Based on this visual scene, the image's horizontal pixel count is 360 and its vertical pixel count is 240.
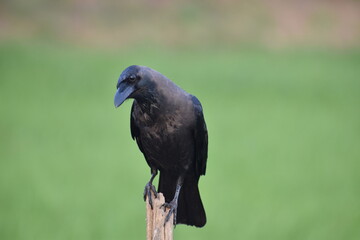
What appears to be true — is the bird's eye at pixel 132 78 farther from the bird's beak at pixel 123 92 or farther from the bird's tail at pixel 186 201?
the bird's tail at pixel 186 201

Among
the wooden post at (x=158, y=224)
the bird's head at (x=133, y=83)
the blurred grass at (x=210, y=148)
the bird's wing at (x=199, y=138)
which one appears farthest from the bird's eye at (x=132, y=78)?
the blurred grass at (x=210, y=148)

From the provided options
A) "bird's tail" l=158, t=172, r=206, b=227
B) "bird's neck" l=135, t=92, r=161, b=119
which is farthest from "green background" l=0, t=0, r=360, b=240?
"bird's neck" l=135, t=92, r=161, b=119

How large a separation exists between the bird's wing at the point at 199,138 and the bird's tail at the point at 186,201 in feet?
0.40

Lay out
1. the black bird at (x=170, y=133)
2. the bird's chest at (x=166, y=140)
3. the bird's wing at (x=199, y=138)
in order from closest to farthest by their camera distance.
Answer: the black bird at (x=170, y=133) < the bird's chest at (x=166, y=140) < the bird's wing at (x=199, y=138)

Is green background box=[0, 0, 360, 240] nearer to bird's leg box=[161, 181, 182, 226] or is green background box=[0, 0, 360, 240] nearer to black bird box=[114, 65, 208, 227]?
black bird box=[114, 65, 208, 227]

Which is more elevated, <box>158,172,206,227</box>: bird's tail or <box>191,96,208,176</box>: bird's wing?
<box>191,96,208,176</box>: bird's wing

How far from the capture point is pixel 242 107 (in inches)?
604

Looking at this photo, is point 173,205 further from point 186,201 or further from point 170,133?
point 170,133

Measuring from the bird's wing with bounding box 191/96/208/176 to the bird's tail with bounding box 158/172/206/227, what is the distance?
12cm

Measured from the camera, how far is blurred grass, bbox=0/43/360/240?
900 centimetres

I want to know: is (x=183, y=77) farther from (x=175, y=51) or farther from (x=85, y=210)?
(x=85, y=210)

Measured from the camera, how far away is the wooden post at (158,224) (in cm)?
390

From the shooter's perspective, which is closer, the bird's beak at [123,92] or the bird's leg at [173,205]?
the bird's beak at [123,92]

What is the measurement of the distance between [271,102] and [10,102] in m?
6.59
